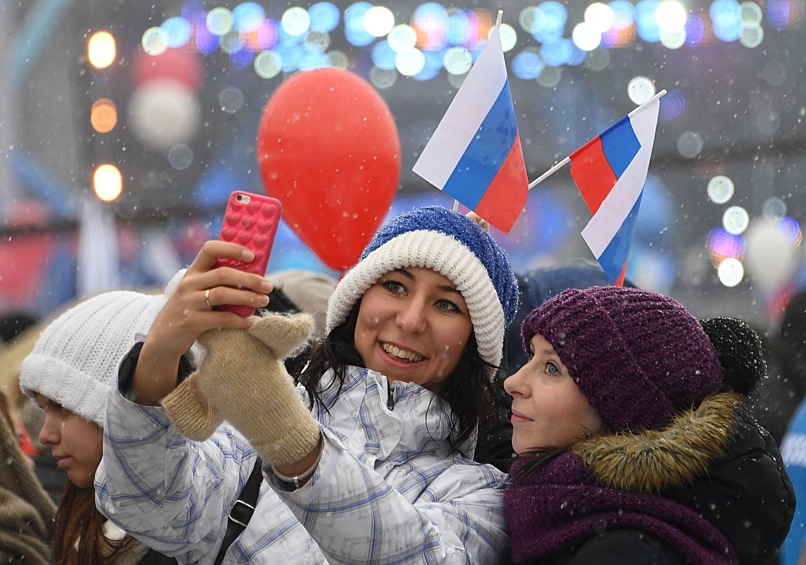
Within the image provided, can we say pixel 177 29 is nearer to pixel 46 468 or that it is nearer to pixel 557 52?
pixel 557 52

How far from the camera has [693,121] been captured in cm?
826

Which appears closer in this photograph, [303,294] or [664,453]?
[664,453]

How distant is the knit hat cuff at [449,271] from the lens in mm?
1893

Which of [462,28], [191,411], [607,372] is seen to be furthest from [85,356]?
[462,28]

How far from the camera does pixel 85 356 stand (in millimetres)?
1923

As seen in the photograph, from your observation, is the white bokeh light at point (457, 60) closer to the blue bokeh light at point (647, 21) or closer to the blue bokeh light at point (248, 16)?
the blue bokeh light at point (647, 21)

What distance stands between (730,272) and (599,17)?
2.91m

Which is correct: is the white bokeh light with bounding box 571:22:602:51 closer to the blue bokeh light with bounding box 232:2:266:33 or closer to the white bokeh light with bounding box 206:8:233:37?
the blue bokeh light with bounding box 232:2:266:33

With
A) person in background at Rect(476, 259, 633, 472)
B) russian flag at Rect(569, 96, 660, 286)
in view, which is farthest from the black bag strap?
russian flag at Rect(569, 96, 660, 286)

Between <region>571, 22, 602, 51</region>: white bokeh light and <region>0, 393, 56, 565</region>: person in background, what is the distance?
7.55m

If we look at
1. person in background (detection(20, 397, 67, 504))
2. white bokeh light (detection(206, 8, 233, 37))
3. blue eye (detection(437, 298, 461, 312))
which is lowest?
person in background (detection(20, 397, 67, 504))

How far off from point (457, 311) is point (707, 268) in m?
6.95

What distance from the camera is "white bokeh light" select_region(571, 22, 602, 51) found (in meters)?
8.68

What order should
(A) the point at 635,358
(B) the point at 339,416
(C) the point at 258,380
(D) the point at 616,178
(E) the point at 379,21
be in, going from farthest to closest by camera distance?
(E) the point at 379,21 < (D) the point at 616,178 < (B) the point at 339,416 < (A) the point at 635,358 < (C) the point at 258,380
